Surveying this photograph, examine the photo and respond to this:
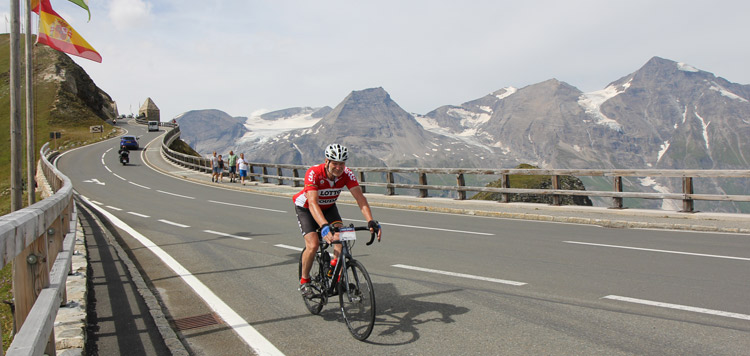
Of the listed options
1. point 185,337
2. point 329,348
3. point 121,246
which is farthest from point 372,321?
point 121,246

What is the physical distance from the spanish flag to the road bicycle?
9009mm

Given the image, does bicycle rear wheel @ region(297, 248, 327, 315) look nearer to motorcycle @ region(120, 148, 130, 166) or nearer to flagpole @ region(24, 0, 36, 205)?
flagpole @ region(24, 0, 36, 205)

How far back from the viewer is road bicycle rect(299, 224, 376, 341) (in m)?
4.87

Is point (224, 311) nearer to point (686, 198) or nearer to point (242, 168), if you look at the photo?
point (686, 198)

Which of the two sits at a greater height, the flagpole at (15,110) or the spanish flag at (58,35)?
the spanish flag at (58,35)

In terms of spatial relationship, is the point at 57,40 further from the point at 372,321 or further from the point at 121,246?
the point at 372,321

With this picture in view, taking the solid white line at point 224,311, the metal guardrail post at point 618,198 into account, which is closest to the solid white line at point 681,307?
the solid white line at point 224,311

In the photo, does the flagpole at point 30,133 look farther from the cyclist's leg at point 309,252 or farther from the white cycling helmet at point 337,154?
the white cycling helmet at point 337,154

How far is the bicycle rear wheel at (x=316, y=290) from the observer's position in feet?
18.2

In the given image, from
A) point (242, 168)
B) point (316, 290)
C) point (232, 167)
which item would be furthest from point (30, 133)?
point (232, 167)

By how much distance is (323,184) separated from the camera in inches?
217

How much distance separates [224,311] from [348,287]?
160 cm

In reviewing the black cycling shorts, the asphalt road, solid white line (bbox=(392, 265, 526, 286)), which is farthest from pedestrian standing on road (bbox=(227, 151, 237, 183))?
the black cycling shorts

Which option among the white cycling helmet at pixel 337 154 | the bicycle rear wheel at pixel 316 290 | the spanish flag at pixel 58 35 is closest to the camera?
the white cycling helmet at pixel 337 154
